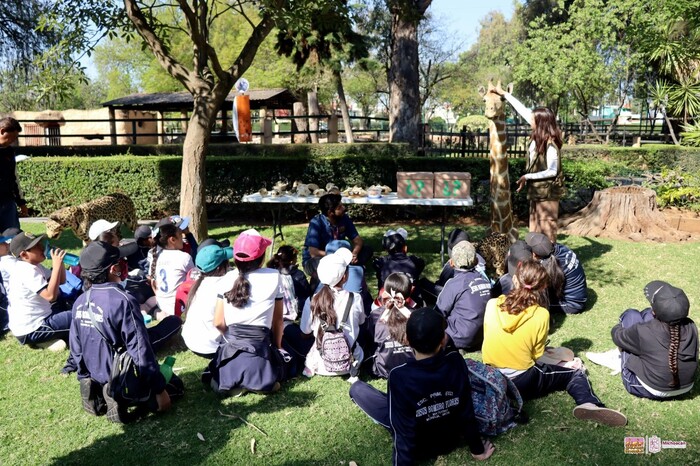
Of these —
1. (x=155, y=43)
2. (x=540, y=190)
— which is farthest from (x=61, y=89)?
(x=540, y=190)

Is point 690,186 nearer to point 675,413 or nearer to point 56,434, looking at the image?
point 675,413

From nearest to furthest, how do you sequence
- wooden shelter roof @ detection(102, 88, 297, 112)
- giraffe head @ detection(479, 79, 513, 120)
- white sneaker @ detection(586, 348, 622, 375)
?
white sneaker @ detection(586, 348, 622, 375), giraffe head @ detection(479, 79, 513, 120), wooden shelter roof @ detection(102, 88, 297, 112)

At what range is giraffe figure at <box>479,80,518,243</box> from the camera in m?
6.99

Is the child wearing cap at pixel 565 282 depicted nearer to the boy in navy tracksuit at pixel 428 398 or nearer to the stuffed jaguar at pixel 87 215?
the boy in navy tracksuit at pixel 428 398

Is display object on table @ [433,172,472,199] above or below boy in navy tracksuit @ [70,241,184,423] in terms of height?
above

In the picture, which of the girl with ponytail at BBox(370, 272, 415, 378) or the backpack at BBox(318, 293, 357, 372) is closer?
the girl with ponytail at BBox(370, 272, 415, 378)

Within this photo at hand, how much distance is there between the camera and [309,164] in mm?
11148

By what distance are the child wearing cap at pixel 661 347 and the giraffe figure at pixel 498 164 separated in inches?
113

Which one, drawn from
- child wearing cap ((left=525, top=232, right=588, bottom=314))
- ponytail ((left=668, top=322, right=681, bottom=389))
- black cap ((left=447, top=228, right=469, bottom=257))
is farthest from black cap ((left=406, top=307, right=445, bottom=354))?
black cap ((left=447, top=228, right=469, bottom=257))

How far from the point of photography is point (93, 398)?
13.5 ft

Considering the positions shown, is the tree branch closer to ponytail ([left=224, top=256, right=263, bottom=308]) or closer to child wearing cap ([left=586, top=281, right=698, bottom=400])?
ponytail ([left=224, top=256, right=263, bottom=308])

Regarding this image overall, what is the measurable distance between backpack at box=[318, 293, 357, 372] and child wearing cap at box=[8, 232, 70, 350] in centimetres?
245

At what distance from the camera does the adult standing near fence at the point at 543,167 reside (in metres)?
6.59

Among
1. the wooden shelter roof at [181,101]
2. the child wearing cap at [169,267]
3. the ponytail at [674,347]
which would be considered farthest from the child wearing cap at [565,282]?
the wooden shelter roof at [181,101]
